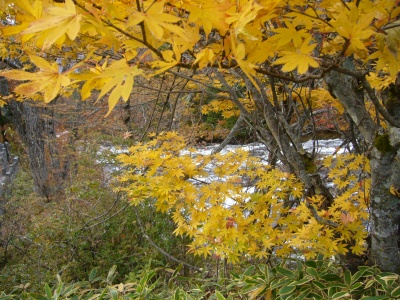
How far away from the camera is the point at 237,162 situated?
2029 millimetres

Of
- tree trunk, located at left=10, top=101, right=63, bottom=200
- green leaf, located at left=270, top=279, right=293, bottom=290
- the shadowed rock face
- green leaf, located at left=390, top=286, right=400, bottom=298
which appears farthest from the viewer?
tree trunk, located at left=10, top=101, right=63, bottom=200

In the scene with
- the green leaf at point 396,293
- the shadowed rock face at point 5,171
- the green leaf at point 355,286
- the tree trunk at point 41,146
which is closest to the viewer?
the green leaf at point 396,293

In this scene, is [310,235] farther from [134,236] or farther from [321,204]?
[134,236]

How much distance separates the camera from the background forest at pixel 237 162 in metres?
0.66

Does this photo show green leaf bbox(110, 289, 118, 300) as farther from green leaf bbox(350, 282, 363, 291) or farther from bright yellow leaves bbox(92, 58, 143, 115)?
bright yellow leaves bbox(92, 58, 143, 115)

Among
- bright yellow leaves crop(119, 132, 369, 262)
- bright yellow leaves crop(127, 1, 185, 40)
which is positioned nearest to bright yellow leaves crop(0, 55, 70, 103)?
bright yellow leaves crop(127, 1, 185, 40)

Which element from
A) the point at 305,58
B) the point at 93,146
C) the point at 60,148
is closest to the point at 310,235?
the point at 305,58

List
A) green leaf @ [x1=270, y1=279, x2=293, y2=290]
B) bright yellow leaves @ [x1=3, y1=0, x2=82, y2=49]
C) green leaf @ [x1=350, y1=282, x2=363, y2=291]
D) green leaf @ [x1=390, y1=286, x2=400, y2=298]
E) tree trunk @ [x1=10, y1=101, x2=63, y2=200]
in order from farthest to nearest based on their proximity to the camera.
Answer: tree trunk @ [x1=10, y1=101, x2=63, y2=200] < green leaf @ [x1=270, y1=279, x2=293, y2=290] < green leaf @ [x1=350, y1=282, x2=363, y2=291] < green leaf @ [x1=390, y1=286, x2=400, y2=298] < bright yellow leaves @ [x1=3, y1=0, x2=82, y2=49]

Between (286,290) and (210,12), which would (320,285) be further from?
(210,12)

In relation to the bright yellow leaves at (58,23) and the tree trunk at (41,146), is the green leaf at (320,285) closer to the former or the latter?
the bright yellow leaves at (58,23)

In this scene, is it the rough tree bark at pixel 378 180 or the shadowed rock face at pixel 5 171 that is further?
the shadowed rock face at pixel 5 171

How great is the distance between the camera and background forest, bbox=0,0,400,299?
0.66 m

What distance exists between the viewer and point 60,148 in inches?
303

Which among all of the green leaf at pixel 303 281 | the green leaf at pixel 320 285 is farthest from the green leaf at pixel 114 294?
the green leaf at pixel 320 285
